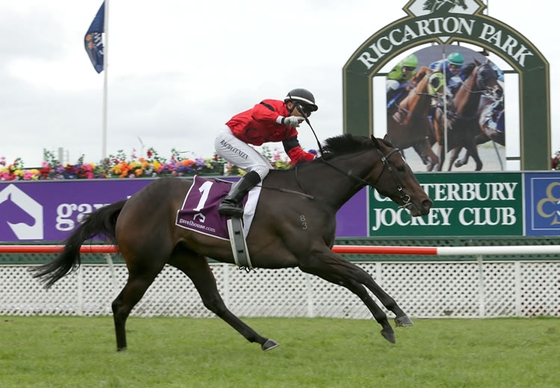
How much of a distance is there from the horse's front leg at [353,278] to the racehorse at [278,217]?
23 mm

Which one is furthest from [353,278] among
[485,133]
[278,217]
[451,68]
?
[451,68]

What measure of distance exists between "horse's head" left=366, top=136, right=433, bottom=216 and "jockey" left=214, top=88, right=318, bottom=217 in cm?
68

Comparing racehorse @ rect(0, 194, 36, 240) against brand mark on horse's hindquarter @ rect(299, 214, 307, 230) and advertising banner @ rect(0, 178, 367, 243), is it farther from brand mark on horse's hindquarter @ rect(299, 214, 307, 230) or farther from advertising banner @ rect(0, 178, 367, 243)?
brand mark on horse's hindquarter @ rect(299, 214, 307, 230)

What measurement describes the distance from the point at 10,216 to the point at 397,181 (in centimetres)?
595

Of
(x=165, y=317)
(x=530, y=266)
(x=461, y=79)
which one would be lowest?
(x=165, y=317)

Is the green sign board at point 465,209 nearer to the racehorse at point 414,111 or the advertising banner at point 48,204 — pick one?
the racehorse at point 414,111

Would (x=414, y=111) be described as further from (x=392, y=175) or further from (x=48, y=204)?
(x=48, y=204)

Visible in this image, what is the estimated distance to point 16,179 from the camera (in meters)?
11.1

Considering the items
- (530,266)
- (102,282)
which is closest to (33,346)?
(102,282)

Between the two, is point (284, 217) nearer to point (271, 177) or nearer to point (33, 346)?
point (271, 177)

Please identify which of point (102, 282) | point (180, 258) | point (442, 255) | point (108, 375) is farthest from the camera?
point (102, 282)

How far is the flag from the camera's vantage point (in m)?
17.8

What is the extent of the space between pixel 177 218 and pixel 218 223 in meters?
0.35

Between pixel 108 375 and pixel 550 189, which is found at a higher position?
pixel 550 189
